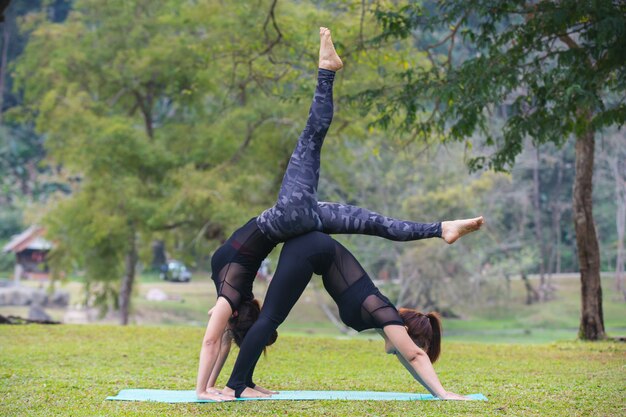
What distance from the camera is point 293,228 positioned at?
17.3 feet

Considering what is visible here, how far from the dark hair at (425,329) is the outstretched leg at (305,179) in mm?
828

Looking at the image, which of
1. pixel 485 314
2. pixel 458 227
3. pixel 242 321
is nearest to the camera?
pixel 458 227

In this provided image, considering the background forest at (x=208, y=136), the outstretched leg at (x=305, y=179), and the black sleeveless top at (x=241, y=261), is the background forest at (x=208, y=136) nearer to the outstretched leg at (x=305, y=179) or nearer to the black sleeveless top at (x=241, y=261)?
the outstretched leg at (x=305, y=179)

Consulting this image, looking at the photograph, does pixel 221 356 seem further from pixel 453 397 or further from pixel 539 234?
pixel 539 234

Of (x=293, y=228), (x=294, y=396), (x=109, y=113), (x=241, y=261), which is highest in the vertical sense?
(x=109, y=113)

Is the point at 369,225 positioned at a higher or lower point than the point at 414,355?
higher

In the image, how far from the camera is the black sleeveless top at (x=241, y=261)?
545 centimetres

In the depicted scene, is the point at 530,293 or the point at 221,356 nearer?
the point at 221,356

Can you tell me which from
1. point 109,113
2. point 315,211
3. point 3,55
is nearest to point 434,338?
point 315,211

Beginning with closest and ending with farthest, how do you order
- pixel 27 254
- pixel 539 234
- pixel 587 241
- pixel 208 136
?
1. pixel 587 241
2. pixel 208 136
3. pixel 539 234
4. pixel 27 254

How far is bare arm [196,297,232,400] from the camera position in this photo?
5.23 meters

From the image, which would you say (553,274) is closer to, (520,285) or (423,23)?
(520,285)

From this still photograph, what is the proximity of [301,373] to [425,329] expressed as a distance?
7.16 ft

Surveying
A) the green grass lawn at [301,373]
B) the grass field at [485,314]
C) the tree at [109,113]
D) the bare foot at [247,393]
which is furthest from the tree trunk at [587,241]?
the grass field at [485,314]
